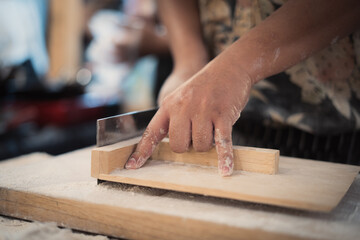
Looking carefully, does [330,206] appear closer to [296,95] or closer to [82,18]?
[296,95]

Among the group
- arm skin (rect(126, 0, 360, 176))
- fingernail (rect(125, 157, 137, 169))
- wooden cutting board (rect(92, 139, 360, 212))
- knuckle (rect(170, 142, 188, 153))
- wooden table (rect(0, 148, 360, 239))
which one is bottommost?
wooden table (rect(0, 148, 360, 239))

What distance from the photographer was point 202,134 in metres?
1.05

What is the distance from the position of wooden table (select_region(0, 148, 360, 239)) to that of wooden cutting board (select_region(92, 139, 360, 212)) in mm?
36

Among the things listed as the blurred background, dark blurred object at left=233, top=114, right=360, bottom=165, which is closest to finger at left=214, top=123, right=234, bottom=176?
dark blurred object at left=233, top=114, right=360, bottom=165

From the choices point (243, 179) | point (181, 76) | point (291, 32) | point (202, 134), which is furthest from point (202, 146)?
point (181, 76)

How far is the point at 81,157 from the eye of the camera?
1.37m

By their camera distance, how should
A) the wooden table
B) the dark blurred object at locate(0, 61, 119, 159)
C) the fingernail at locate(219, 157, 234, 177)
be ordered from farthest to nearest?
the dark blurred object at locate(0, 61, 119, 159) → the fingernail at locate(219, 157, 234, 177) → the wooden table

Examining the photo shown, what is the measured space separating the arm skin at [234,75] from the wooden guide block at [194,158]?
0.05 meters

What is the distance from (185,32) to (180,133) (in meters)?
0.85

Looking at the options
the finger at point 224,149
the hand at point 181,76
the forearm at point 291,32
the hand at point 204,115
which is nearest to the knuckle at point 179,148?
the hand at point 204,115

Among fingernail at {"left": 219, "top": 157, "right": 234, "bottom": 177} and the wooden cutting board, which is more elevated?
fingernail at {"left": 219, "top": 157, "right": 234, "bottom": 177}

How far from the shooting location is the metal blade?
3.60ft

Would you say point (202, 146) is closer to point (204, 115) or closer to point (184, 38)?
point (204, 115)

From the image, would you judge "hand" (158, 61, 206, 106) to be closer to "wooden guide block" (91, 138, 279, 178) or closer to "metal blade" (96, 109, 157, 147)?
"metal blade" (96, 109, 157, 147)
